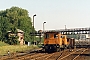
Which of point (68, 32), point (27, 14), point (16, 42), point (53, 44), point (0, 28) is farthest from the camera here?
point (27, 14)

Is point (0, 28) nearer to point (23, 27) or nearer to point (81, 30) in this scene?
point (23, 27)

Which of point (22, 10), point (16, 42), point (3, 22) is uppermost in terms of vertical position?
point (22, 10)

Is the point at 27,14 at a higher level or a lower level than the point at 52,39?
higher

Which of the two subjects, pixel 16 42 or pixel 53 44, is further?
pixel 16 42

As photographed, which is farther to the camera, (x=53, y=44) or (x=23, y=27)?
(x=23, y=27)

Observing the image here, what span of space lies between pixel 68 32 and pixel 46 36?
6217 cm

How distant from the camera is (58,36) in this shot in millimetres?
33406

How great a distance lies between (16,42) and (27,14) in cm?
5603

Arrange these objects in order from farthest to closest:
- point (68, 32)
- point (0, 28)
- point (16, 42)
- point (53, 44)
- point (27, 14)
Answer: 1. point (27, 14)
2. point (68, 32)
3. point (0, 28)
4. point (16, 42)
5. point (53, 44)

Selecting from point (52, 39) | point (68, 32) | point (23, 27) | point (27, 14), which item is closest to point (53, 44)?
point (52, 39)

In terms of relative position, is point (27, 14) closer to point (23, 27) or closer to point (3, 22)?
point (23, 27)

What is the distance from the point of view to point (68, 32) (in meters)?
95.2

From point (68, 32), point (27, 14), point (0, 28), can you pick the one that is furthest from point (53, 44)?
point (27, 14)

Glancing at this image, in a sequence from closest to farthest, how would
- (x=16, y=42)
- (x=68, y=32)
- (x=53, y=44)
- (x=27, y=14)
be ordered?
(x=53, y=44) < (x=16, y=42) < (x=68, y=32) < (x=27, y=14)
